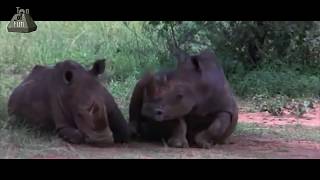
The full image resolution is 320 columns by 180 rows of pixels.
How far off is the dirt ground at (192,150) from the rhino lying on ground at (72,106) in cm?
16

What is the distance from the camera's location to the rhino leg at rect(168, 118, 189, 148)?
283 inches

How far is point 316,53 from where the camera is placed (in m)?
14.8

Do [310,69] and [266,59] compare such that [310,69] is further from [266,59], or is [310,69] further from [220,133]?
[220,133]

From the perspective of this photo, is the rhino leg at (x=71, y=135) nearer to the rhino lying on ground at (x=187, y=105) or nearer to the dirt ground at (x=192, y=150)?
the dirt ground at (x=192, y=150)

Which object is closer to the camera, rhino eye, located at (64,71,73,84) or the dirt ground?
the dirt ground

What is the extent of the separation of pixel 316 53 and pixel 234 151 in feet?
26.8

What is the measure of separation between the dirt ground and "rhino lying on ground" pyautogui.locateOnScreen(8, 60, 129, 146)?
163 millimetres

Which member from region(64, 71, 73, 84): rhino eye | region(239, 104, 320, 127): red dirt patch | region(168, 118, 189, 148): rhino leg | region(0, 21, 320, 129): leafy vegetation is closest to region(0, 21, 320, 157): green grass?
region(0, 21, 320, 129): leafy vegetation

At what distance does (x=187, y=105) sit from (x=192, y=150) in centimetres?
55

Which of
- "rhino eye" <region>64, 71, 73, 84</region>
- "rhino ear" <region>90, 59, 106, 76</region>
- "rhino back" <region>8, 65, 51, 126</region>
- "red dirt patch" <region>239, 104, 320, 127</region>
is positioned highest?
"rhino ear" <region>90, 59, 106, 76</region>

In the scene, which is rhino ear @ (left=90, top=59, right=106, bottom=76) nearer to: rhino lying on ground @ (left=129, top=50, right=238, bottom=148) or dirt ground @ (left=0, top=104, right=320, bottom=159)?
rhino lying on ground @ (left=129, top=50, right=238, bottom=148)

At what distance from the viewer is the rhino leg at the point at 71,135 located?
6.99 m

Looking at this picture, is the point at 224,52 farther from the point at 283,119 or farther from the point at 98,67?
the point at 98,67
